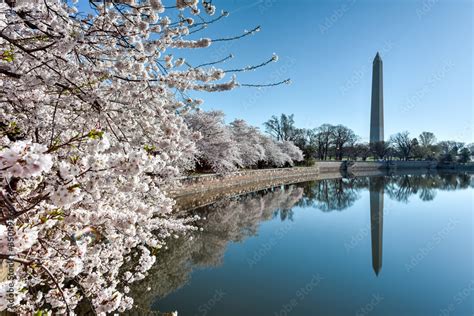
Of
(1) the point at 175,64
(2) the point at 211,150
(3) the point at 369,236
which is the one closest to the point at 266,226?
(3) the point at 369,236

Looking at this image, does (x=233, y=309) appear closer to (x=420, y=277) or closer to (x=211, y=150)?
(x=420, y=277)

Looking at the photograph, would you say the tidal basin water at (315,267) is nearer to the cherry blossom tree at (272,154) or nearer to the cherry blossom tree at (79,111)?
the cherry blossom tree at (79,111)

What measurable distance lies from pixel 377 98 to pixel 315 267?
42.9 metres

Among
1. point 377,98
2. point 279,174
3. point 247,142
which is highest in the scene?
point 377,98

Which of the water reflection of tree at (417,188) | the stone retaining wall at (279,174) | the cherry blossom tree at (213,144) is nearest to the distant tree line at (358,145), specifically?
the stone retaining wall at (279,174)

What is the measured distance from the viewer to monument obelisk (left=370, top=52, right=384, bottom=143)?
44188 mm

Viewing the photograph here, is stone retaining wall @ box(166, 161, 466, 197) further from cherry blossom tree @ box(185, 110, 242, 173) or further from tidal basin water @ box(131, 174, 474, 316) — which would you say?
tidal basin water @ box(131, 174, 474, 316)

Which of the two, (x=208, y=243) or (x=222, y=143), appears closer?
(x=208, y=243)

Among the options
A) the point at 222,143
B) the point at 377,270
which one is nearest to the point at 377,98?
the point at 222,143

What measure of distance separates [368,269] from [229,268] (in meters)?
3.25

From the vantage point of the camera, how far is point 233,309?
199 inches

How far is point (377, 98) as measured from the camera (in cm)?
4406

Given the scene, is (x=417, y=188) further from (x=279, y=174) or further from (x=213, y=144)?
(x=213, y=144)

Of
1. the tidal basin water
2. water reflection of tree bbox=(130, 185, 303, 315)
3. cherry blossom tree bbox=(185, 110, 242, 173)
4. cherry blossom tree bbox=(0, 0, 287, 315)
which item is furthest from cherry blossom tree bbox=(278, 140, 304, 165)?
cherry blossom tree bbox=(0, 0, 287, 315)
